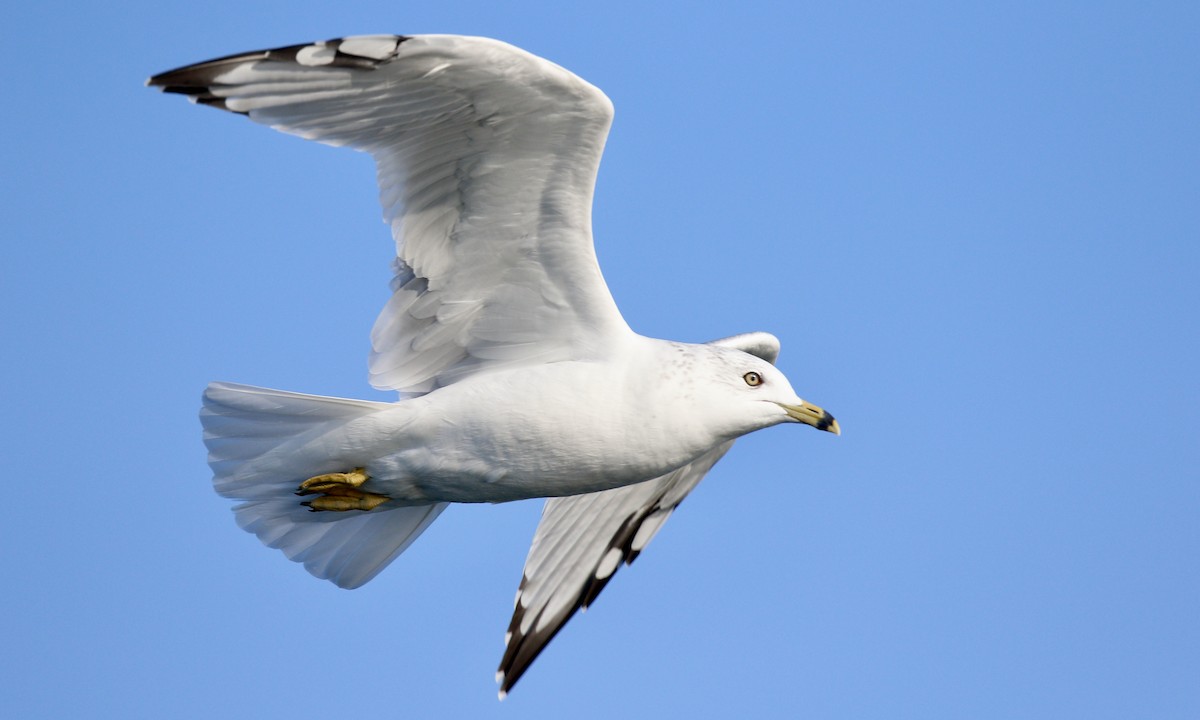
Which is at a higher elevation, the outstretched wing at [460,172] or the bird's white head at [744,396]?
the outstretched wing at [460,172]

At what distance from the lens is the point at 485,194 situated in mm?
6559

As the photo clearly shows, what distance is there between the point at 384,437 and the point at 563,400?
808 millimetres

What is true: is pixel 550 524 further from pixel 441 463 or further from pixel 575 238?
pixel 575 238

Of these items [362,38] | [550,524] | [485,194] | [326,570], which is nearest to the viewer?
[362,38]

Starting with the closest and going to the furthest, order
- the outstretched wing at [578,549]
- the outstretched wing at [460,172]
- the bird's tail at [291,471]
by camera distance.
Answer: the outstretched wing at [460,172] < the bird's tail at [291,471] < the outstretched wing at [578,549]

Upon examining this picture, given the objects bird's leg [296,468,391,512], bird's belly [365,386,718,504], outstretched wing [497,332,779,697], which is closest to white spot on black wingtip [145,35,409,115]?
bird's belly [365,386,718,504]

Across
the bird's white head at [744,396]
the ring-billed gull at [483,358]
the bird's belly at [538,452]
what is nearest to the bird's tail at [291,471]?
the ring-billed gull at [483,358]

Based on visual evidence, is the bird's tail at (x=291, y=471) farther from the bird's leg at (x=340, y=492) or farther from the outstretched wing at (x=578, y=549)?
the outstretched wing at (x=578, y=549)

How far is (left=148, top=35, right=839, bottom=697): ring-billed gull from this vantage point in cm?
618

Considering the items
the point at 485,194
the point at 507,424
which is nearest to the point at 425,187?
the point at 485,194

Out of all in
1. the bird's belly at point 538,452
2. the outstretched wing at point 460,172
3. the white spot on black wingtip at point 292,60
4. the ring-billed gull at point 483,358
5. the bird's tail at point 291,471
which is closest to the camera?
the white spot on black wingtip at point 292,60

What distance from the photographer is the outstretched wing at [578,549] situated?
8.28 m

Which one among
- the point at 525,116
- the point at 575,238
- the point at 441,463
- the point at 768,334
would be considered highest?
the point at 525,116

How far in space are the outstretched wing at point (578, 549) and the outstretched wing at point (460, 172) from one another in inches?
61.6
